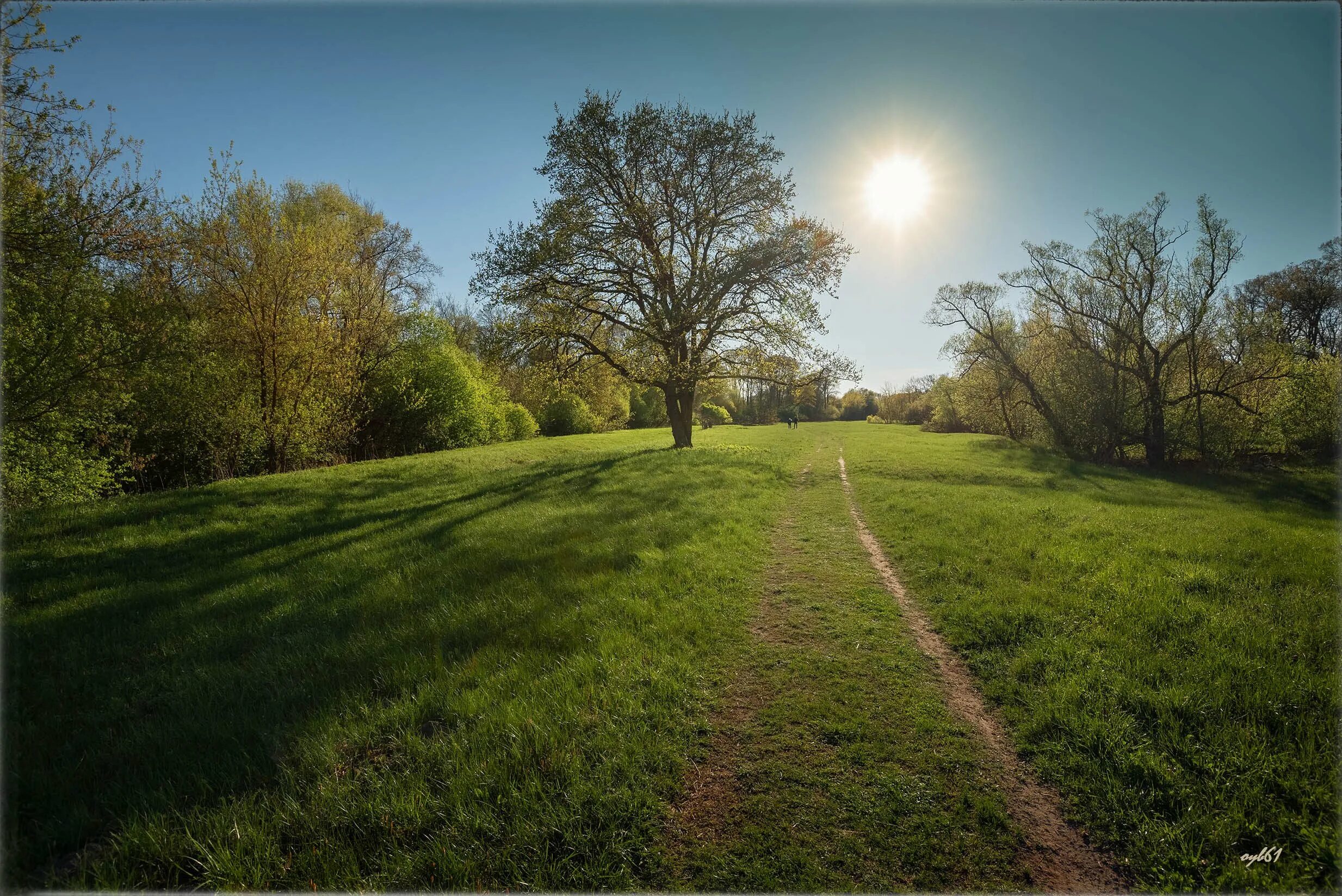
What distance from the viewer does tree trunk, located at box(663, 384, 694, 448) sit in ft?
77.2

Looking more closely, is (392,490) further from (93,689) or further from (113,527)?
(93,689)

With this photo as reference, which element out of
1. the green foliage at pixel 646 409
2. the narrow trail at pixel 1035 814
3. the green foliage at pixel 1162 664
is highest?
the green foliage at pixel 646 409

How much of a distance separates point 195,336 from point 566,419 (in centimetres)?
3362

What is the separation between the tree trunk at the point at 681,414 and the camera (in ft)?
77.2

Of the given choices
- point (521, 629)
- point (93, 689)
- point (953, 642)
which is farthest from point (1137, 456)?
point (93, 689)

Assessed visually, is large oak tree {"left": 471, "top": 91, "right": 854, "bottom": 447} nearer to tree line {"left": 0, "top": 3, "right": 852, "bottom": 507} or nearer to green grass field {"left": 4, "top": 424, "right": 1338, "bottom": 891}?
tree line {"left": 0, "top": 3, "right": 852, "bottom": 507}

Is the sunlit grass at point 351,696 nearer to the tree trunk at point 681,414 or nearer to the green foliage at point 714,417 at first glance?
the tree trunk at point 681,414

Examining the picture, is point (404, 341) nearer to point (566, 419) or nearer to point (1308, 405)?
point (566, 419)

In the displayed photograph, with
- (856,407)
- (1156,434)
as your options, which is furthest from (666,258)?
(856,407)

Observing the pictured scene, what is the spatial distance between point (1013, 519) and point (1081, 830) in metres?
9.30

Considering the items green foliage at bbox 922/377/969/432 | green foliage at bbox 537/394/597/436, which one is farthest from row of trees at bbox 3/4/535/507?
green foliage at bbox 922/377/969/432

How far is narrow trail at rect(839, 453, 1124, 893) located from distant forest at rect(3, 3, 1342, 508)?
16.4 metres

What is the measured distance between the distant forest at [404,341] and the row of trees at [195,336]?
0.22 ft

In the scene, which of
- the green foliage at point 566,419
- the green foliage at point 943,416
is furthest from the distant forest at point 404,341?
the green foliage at point 943,416
